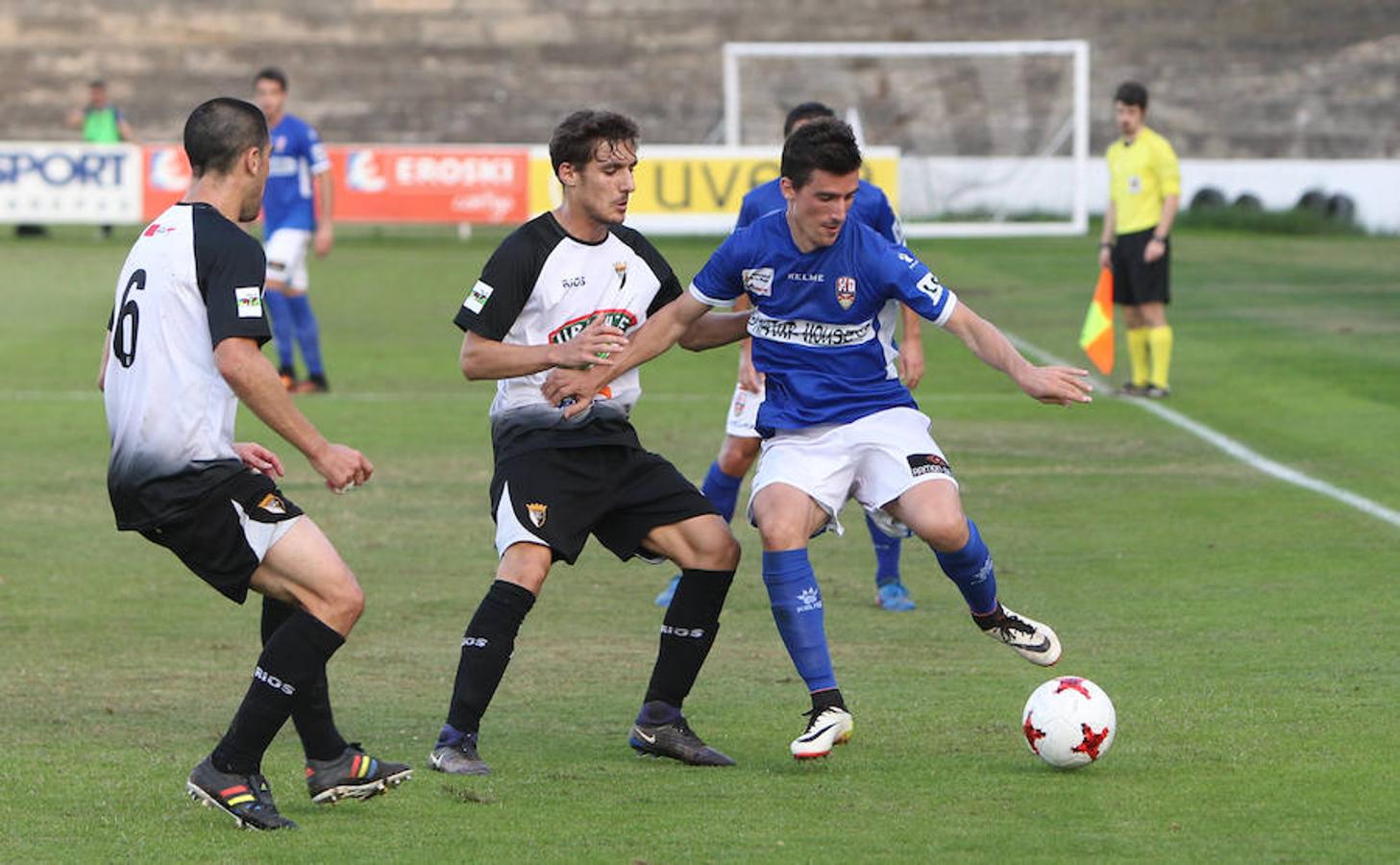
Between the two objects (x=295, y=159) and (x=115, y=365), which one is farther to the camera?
(x=295, y=159)

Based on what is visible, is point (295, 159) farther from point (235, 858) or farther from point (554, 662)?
point (235, 858)

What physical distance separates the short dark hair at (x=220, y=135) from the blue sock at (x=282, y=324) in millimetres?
10278

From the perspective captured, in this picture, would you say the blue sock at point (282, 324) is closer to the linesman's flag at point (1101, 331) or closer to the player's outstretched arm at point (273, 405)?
the linesman's flag at point (1101, 331)

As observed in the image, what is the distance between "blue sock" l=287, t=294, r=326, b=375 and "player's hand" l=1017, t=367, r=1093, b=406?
10.1 metres

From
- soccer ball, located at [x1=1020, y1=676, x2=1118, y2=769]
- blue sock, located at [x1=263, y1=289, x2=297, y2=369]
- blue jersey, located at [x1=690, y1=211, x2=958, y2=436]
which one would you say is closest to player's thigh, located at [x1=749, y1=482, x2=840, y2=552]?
blue jersey, located at [x1=690, y1=211, x2=958, y2=436]

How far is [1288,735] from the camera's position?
6551 mm

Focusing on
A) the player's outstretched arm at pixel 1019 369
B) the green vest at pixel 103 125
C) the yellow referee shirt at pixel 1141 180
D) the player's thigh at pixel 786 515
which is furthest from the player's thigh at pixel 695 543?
the green vest at pixel 103 125

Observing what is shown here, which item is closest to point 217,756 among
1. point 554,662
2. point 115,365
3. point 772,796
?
point 115,365

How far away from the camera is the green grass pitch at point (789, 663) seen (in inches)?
221

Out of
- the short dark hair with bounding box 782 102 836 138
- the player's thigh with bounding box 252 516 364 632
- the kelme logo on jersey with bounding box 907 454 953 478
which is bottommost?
the player's thigh with bounding box 252 516 364 632

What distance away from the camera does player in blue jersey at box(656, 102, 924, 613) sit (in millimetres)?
8695

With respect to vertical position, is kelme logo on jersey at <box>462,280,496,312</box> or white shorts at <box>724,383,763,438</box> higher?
kelme logo on jersey at <box>462,280,496,312</box>

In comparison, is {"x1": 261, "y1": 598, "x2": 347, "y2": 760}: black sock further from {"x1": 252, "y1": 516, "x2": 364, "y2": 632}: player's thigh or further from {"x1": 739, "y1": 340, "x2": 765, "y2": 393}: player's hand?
{"x1": 739, "y1": 340, "x2": 765, "y2": 393}: player's hand

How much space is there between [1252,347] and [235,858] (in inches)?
593
